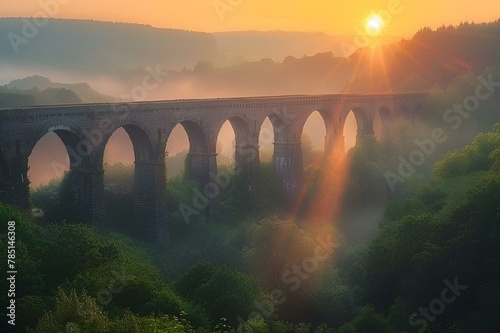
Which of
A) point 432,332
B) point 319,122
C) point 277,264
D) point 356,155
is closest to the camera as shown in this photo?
point 432,332

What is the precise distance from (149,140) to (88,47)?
489ft

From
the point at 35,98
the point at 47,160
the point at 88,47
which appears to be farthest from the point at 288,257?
the point at 88,47

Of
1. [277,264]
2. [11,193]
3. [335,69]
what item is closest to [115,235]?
[11,193]

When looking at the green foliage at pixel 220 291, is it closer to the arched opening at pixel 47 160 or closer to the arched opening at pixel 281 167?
the arched opening at pixel 281 167

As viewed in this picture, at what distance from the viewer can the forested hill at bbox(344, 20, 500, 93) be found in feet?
319

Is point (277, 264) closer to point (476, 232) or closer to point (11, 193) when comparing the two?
point (476, 232)

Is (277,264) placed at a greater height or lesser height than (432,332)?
greater

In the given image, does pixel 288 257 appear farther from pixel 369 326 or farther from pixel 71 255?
pixel 71 255

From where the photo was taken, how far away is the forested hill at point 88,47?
6196 inches

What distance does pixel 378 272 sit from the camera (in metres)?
30.0

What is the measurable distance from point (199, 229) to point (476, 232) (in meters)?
23.5

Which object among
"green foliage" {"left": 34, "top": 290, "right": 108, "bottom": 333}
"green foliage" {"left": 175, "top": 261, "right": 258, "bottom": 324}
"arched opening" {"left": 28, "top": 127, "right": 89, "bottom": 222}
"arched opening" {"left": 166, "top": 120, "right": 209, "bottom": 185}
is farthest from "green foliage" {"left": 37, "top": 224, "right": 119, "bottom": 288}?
"arched opening" {"left": 166, "top": 120, "right": 209, "bottom": 185}

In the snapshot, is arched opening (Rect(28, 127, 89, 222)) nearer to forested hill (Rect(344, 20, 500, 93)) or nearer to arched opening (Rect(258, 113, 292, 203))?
arched opening (Rect(258, 113, 292, 203))

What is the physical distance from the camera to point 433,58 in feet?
335
